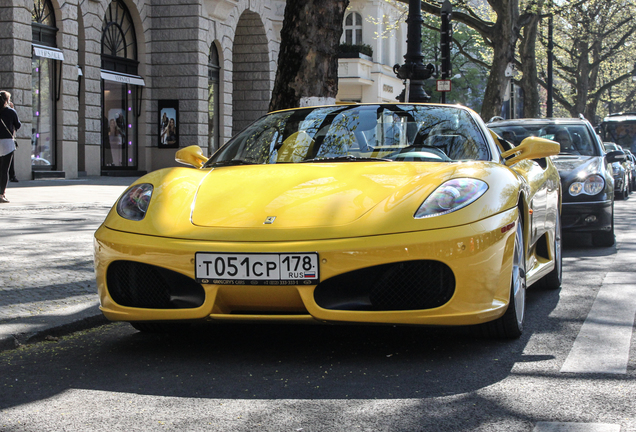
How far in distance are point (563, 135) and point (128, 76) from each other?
1818 centimetres

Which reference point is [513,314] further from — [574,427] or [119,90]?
[119,90]

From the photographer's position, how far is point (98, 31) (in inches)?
941

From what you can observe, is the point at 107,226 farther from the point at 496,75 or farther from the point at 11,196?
the point at 496,75

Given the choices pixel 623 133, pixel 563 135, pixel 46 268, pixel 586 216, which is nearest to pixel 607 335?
pixel 46 268

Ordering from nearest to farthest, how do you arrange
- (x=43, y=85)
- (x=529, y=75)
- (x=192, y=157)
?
(x=192, y=157) → (x=43, y=85) → (x=529, y=75)

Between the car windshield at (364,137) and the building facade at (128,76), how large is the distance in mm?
15813

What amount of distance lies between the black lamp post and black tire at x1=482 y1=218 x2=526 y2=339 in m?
10.3

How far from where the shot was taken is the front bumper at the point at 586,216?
30.3 ft

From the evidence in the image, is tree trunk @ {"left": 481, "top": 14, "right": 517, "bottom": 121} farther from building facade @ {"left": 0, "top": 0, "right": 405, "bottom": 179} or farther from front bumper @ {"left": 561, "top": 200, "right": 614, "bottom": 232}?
front bumper @ {"left": 561, "top": 200, "right": 614, "bottom": 232}

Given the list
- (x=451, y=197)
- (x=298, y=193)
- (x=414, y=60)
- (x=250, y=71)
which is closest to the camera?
(x=451, y=197)

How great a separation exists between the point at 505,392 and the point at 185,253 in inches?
59.7

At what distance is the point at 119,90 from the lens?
26250 mm

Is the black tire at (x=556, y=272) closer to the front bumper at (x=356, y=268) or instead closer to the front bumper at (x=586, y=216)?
the front bumper at (x=356, y=268)

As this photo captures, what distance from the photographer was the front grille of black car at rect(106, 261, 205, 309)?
13.2 ft
